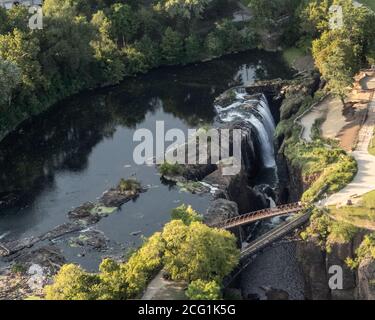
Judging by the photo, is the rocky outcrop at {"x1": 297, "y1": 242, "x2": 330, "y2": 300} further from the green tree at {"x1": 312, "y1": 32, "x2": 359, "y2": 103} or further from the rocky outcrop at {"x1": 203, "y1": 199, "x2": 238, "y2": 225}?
the green tree at {"x1": 312, "y1": 32, "x2": 359, "y2": 103}

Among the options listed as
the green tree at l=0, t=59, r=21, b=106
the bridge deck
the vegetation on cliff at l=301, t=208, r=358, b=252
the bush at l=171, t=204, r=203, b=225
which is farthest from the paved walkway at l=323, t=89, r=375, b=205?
the green tree at l=0, t=59, r=21, b=106

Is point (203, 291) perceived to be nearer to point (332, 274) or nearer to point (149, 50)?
point (332, 274)

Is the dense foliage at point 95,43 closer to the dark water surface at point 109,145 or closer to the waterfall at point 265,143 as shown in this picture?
the dark water surface at point 109,145

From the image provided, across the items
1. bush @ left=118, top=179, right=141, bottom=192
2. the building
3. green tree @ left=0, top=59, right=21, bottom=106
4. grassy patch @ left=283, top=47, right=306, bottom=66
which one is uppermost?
the building

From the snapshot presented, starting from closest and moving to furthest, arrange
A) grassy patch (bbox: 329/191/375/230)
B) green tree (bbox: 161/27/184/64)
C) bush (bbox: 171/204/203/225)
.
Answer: grassy patch (bbox: 329/191/375/230)
bush (bbox: 171/204/203/225)
green tree (bbox: 161/27/184/64)

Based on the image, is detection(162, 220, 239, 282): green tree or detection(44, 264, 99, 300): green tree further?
detection(162, 220, 239, 282): green tree

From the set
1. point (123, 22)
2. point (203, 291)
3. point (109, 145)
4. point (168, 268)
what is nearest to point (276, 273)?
point (168, 268)

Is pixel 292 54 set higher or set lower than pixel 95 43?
lower
